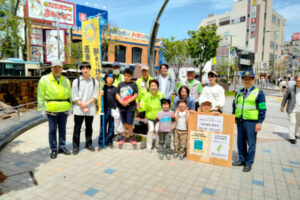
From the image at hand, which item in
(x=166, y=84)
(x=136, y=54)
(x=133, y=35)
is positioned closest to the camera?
(x=166, y=84)

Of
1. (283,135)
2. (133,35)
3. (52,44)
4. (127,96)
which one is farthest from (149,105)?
(133,35)

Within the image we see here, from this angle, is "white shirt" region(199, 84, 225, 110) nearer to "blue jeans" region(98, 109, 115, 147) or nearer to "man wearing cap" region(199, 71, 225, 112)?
"man wearing cap" region(199, 71, 225, 112)

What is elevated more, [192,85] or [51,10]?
[51,10]

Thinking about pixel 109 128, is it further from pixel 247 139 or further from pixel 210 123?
pixel 247 139

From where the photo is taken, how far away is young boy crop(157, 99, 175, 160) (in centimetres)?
452

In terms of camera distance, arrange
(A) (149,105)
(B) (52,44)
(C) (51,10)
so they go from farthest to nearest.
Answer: (C) (51,10) < (B) (52,44) < (A) (149,105)

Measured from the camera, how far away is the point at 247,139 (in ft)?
13.3

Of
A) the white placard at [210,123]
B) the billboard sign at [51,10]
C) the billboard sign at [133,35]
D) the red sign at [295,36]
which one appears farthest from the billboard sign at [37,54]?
the red sign at [295,36]

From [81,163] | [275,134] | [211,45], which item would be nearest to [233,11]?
[211,45]

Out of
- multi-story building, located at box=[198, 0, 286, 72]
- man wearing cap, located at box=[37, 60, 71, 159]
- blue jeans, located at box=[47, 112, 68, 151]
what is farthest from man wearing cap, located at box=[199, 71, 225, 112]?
multi-story building, located at box=[198, 0, 286, 72]

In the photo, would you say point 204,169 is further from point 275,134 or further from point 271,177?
point 275,134

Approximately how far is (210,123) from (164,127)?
0.96 meters

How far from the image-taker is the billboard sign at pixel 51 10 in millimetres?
30028

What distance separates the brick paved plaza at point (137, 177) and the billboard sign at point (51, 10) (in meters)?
30.3
